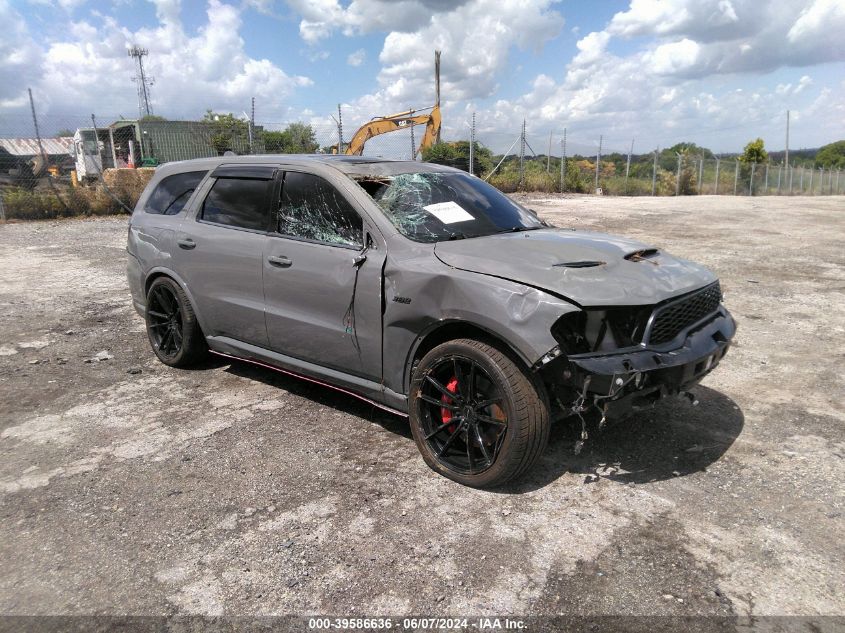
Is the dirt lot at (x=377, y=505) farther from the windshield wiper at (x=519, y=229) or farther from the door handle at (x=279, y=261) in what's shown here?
the windshield wiper at (x=519, y=229)

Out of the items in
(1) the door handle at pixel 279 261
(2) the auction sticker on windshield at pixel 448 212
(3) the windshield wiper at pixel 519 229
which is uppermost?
(2) the auction sticker on windshield at pixel 448 212

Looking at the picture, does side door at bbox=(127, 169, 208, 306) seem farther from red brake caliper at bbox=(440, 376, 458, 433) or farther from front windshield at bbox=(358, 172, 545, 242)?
red brake caliper at bbox=(440, 376, 458, 433)

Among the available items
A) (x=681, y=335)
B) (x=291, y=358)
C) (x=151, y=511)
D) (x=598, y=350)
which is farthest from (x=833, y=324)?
(x=151, y=511)

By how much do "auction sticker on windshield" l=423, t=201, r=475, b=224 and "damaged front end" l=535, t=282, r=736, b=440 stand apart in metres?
1.20

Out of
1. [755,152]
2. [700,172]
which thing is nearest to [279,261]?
[700,172]

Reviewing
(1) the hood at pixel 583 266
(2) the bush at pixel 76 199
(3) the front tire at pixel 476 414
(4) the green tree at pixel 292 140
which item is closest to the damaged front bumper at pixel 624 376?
(3) the front tire at pixel 476 414

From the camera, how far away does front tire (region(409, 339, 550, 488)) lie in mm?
3002

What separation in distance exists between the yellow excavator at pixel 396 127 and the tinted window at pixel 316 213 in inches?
539

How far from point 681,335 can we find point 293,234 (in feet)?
8.04

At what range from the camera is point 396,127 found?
1853 centimetres

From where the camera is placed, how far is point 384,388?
3.65 meters

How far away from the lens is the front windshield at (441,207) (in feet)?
12.2

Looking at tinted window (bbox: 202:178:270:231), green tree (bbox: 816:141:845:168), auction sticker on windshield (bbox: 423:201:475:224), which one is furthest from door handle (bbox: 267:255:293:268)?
green tree (bbox: 816:141:845:168)

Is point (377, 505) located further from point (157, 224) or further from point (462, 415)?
point (157, 224)
